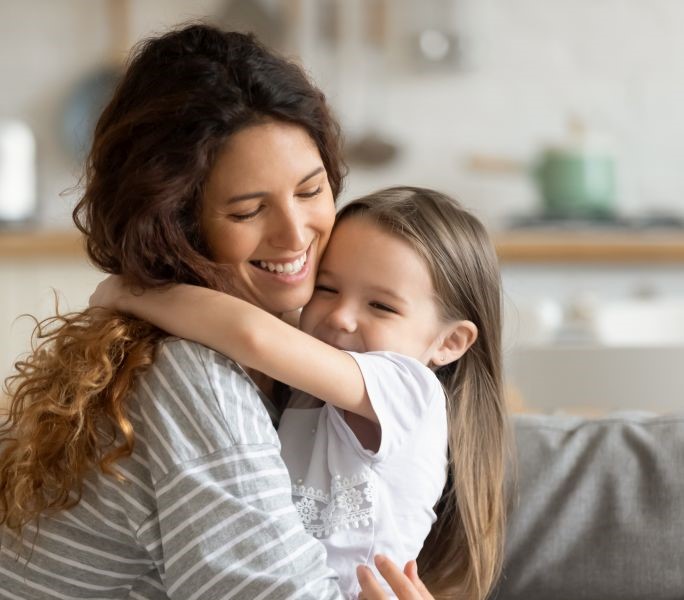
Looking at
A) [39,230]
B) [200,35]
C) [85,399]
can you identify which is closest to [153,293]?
[85,399]

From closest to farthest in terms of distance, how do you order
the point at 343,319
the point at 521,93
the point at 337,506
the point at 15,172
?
1. the point at 337,506
2. the point at 343,319
3. the point at 15,172
4. the point at 521,93

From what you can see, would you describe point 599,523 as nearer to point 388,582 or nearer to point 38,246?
point 388,582

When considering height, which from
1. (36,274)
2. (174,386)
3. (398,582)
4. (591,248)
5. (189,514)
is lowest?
(36,274)

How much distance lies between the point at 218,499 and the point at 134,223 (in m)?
0.33

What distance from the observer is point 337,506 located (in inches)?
52.9

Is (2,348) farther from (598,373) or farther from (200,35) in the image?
(200,35)

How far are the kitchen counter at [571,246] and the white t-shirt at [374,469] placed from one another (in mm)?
3008

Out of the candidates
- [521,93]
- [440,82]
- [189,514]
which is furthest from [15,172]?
[189,514]

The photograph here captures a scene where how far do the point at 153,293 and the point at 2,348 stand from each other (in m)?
3.53

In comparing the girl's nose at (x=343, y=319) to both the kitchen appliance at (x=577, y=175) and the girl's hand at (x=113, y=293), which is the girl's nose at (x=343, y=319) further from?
the kitchen appliance at (x=577, y=175)

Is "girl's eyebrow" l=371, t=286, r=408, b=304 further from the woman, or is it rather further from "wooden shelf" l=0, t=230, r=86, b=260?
"wooden shelf" l=0, t=230, r=86, b=260

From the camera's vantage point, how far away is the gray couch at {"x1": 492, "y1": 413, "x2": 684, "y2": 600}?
1.56m

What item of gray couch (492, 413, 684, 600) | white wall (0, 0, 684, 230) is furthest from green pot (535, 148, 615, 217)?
gray couch (492, 413, 684, 600)

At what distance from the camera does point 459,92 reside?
4.89 meters
